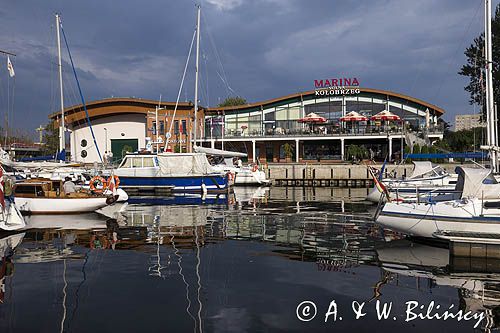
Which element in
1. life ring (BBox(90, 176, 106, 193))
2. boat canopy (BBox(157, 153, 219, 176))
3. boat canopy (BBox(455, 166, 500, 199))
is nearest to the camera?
boat canopy (BBox(455, 166, 500, 199))

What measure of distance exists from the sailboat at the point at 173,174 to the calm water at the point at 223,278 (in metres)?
16.4

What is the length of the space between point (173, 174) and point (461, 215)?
86.1 ft

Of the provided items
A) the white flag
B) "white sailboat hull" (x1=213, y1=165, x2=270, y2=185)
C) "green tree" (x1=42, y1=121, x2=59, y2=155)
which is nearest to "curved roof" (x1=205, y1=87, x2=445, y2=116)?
"white sailboat hull" (x1=213, y1=165, x2=270, y2=185)

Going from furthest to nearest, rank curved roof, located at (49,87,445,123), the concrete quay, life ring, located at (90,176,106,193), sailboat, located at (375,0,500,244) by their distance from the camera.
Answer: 1. curved roof, located at (49,87,445,123)
2. the concrete quay
3. life ring, located at (90,176,106,193)
4. sailboat, located at (375,0,500,244)

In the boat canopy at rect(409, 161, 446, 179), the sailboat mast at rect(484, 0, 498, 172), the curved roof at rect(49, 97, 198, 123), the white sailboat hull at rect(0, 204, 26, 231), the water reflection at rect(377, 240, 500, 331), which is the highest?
the curved roof at rect(49, 97, 198, 123)

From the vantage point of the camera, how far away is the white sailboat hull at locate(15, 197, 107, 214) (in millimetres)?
20688

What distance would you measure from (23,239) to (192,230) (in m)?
6.16

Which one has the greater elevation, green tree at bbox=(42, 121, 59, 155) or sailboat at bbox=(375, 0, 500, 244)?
Result: green tree at bbox=(42, 121, 59, 155)

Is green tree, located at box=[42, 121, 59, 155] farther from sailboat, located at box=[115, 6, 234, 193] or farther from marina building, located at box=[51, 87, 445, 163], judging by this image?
sailboat, located at box=[115, 6, 234, 193]

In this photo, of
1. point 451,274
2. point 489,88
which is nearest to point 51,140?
point 489,88

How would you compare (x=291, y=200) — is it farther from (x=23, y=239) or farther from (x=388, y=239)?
(x=23, y=239)

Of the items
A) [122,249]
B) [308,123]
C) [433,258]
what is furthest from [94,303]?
[308,123]

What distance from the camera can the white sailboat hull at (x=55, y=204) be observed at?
814 inches

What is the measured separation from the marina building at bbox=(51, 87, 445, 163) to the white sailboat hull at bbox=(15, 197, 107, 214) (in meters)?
34.6
